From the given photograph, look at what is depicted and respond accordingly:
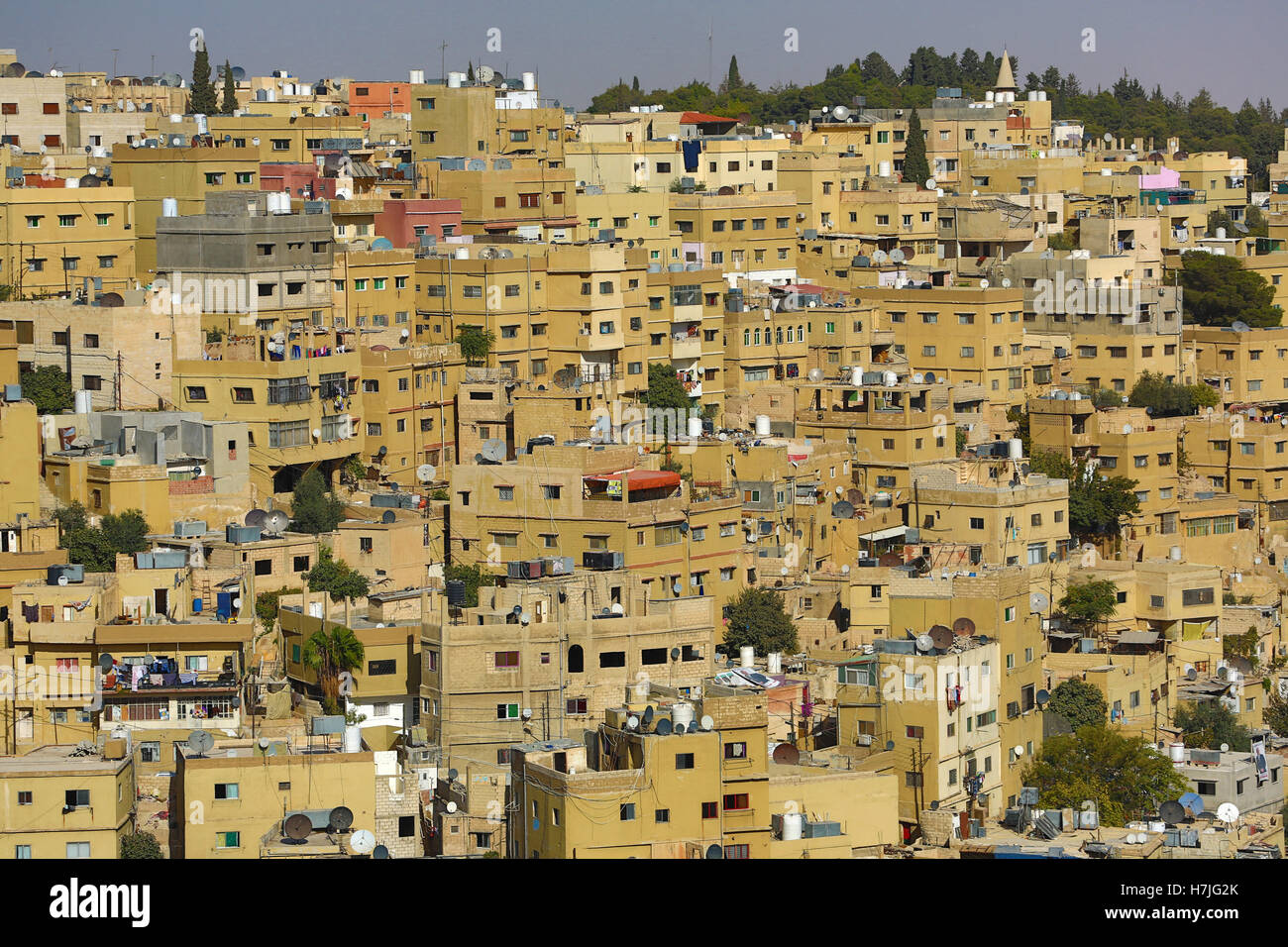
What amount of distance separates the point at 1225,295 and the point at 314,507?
19318mm

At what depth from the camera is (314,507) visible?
2322 centimetres

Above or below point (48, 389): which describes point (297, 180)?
above

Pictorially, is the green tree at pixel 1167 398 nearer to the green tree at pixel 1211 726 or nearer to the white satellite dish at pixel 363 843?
the green tree at pixel 1211 726

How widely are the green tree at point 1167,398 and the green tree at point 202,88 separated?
1677 cm

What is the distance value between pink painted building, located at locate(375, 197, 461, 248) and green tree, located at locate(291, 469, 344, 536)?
23.8 feet

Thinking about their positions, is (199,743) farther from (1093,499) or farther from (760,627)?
(1093,499)

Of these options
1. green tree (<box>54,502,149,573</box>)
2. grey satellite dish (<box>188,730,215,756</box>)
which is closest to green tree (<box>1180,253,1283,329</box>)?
green tree (<box>54,502,149,573</box>)

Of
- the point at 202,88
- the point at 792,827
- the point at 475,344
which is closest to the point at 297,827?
the point at 792,827

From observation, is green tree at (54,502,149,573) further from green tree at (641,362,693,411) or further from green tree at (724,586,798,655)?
green tree at (641,362,693,411)

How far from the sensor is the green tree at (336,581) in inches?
848

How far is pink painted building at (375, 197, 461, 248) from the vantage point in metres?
30.9
